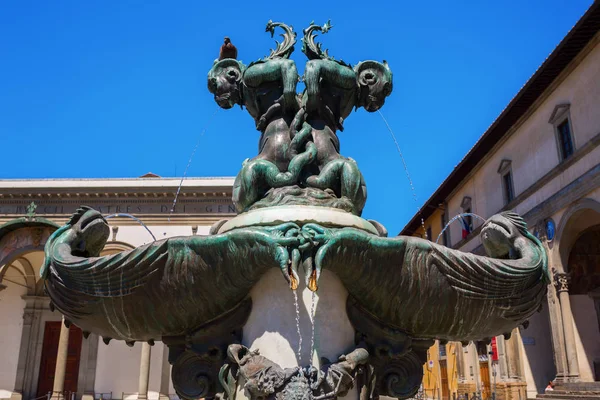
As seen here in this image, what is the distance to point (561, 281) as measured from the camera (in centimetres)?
1991

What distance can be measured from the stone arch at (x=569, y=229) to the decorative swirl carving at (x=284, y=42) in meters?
A: 16.8

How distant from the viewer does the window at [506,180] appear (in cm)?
2538

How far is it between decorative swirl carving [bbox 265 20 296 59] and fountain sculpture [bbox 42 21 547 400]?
2.81ft

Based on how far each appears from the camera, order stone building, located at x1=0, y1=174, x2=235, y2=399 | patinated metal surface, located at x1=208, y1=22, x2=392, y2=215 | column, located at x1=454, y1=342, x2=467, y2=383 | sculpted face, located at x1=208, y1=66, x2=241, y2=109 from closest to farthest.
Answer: patinated metal surface, located at x1=208, y1=22, x2=392, y2=215 → sculpted face, located at x1=208, y1=66, x2=241, y2=109 → stone building, located at x1=0, y1=174, x2=235, y2=399 → column, located at x1=454, y1=342, x2=467, y2=383

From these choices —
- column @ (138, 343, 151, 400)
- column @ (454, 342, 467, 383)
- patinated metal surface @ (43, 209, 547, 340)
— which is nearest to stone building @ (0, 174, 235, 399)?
column @ (138, 343, 151, 400)

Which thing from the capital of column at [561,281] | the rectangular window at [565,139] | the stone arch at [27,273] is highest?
the rectangular window at [565,139]

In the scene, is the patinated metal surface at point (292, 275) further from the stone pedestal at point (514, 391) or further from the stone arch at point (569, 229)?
the stone pedestal at point (514, 391)

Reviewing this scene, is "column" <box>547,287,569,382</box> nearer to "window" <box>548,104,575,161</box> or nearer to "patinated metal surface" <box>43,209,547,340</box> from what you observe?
"window" <box>548,104,575,161</box>

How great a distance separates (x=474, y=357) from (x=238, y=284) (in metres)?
27.1

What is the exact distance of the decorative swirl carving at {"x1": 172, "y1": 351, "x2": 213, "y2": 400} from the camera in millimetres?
3898

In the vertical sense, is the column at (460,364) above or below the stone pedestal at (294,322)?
above

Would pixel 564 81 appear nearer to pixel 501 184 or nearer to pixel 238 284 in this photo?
pixel 501 184

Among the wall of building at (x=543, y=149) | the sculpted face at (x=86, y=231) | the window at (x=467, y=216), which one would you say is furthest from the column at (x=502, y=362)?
the sculpted face at (x=86, y=231)

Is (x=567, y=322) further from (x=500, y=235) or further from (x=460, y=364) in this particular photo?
(x=500, y=235)
